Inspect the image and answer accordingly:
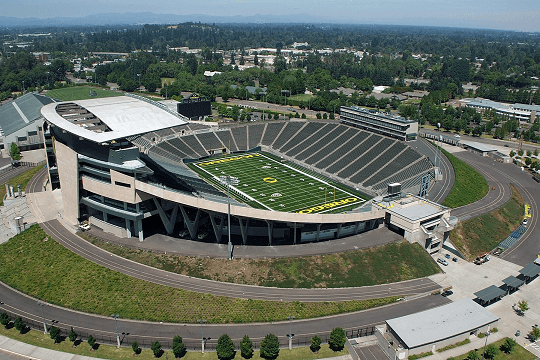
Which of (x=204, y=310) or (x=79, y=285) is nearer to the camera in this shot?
(x=204, y=310)

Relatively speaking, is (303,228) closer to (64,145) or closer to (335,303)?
(335,303)

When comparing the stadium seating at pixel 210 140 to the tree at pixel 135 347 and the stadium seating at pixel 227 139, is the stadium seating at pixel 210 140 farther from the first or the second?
the tree at pixel 135 347

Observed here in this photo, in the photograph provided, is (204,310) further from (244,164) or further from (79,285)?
(244,164)

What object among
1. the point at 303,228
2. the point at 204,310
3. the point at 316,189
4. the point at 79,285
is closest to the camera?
the point at 204,310

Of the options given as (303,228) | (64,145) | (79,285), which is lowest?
(79,285)

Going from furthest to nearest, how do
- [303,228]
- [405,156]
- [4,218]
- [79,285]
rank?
[405,156], [4,218], [303,228], [79,285]

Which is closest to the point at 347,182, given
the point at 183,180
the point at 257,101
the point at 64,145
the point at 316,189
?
the point at 316,189

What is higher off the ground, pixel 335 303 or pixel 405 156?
pixel 405 156
